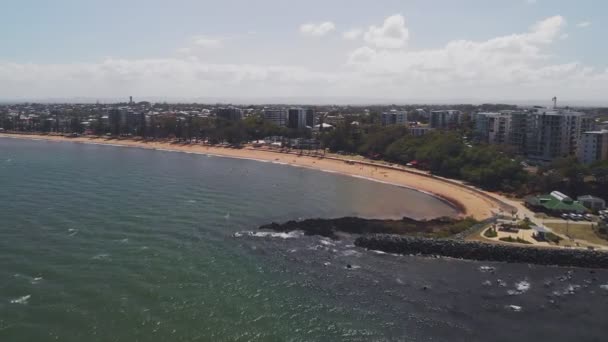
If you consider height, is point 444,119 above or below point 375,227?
above

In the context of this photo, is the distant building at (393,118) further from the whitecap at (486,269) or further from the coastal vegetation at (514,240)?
the whitecap at (486,269)

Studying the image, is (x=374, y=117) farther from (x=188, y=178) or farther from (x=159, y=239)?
(x=159, y=239)

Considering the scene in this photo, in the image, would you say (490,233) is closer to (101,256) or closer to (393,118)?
(101,256)

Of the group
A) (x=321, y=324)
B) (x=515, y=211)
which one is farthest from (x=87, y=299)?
(x=515, y=211)

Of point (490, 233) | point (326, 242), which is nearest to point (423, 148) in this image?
point (490, 233)

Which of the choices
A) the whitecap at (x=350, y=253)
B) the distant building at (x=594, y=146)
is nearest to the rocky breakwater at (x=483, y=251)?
the whitecap at (x=350, y=253)

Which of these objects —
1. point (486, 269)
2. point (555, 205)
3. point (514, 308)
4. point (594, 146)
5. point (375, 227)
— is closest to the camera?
point (514, 308)

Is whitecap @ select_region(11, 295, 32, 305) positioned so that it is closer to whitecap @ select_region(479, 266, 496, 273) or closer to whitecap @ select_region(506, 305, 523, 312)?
whitecap @ select_region(506, 305, 523, 312)

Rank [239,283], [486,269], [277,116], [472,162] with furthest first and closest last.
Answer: [277,116] < [472,162] < [486,269] < [239,283]
